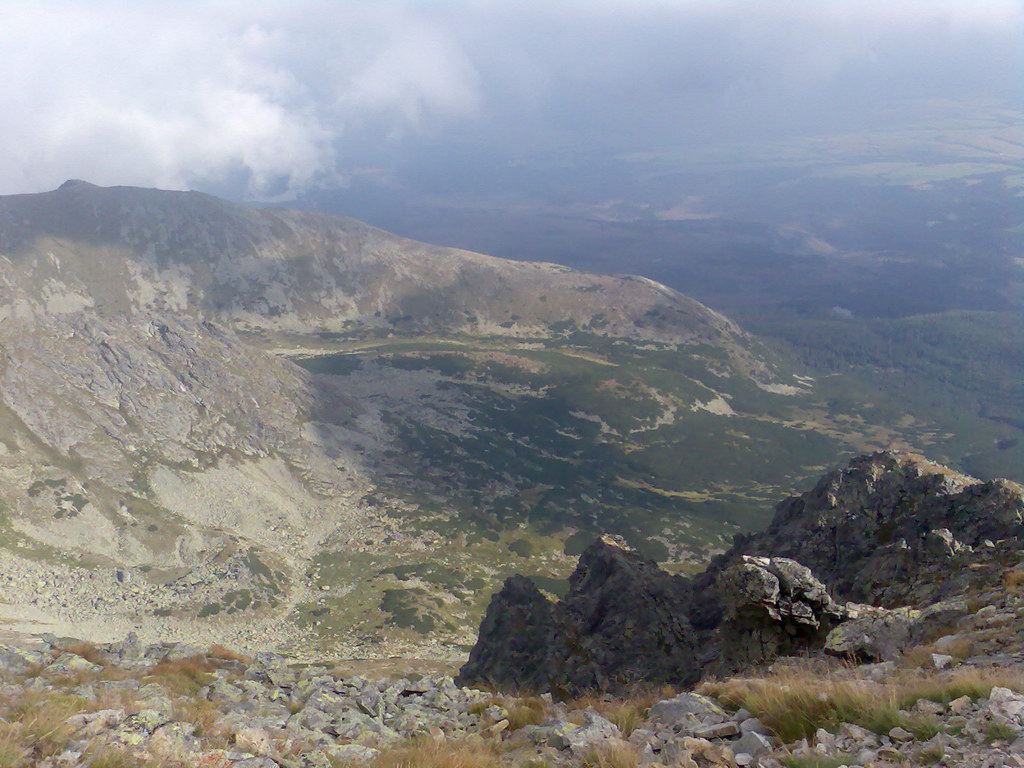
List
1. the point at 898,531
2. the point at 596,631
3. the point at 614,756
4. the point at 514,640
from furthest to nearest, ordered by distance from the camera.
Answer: the point at 514,640 < the point at 596,631 < the point at 898,531 < the point at 614,756

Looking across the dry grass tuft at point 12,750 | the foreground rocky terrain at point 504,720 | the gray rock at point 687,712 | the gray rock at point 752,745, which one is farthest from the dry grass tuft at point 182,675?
the gray rock at point 752,745

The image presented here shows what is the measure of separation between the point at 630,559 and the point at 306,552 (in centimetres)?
11325

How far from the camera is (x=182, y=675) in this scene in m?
23.0

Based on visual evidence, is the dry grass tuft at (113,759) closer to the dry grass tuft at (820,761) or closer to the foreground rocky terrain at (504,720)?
the foreground rocky terrain at (504,720)

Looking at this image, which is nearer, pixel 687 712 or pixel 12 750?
pixel 12 750

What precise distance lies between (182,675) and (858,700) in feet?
76.7

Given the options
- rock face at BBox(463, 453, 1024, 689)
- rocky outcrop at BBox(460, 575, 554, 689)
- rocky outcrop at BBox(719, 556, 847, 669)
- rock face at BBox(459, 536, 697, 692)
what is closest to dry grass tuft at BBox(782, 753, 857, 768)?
rock face at BBox(463, 453, 1024, 689)

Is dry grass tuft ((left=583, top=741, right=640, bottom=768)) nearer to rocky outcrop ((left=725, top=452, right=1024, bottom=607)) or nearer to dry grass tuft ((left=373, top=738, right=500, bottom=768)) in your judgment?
dry grass tuft ((left=373, top=738, right=500, bottom=768))

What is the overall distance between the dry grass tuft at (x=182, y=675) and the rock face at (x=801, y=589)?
21598mm

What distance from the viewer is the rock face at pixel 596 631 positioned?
4484 centimetres

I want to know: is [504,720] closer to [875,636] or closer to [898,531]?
[875,636]

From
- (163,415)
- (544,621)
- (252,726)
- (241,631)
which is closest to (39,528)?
(241,631)

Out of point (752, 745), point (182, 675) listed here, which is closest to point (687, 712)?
point (752, 745)

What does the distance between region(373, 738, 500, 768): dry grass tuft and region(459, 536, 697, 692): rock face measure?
27841mm
